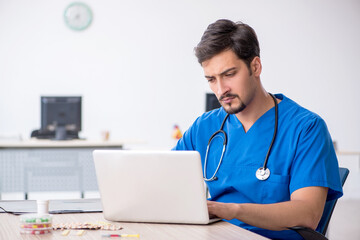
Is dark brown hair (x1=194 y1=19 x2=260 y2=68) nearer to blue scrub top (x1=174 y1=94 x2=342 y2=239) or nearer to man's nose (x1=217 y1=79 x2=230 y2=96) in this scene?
man's nose (x1=217 y1=79 x2=230 y2=96)

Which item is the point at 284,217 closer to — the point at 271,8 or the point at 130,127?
the point at 130,127

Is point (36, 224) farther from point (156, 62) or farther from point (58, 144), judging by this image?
point (156, 62)

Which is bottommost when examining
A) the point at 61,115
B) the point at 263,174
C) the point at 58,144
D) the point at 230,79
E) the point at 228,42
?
the point at 58,144

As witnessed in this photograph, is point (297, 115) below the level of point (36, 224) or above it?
above

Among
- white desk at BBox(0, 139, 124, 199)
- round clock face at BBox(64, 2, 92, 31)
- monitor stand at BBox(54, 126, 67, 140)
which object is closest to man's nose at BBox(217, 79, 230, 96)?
white desk at BBox(0, 139, 124, 199)

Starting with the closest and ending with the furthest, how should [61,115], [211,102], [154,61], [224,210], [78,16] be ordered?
[224,210]
[211,102]
[61,115]
[78,16]
[154,61]

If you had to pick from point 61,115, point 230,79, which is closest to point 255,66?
point 230,79

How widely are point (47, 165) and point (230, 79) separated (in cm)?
320

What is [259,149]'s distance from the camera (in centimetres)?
155

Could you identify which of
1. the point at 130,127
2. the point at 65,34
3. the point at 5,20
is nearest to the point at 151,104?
the point at 130,127

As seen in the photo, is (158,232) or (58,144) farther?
(58,144)

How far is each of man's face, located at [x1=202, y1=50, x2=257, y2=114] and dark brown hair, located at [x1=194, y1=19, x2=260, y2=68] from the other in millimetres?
16

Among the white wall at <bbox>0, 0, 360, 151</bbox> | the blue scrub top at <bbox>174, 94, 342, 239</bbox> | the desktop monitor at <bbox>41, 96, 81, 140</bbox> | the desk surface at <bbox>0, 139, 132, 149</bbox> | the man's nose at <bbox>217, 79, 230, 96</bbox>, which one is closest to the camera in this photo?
the blue scrub top at <bbox>174, 94, 342, 239</bbox>

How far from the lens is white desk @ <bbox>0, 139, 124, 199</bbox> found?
430cm
